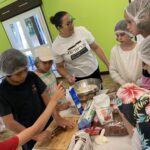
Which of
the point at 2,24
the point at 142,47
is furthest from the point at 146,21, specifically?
the point at 2,24

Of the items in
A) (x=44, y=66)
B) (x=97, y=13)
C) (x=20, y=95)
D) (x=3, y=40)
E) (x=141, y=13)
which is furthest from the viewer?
(x=3, y=40)

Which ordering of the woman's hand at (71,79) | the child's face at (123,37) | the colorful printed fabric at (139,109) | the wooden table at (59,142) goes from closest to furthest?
the colorful printed fabric at (139,109) < the wooden table at (59,142) < the child's face at (123,37) < the woman's hand at (71,79)

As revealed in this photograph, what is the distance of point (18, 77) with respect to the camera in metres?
1.48

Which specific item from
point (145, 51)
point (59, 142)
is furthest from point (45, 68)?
point (145, 51)

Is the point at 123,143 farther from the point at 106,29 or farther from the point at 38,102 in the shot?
the point at 106,29

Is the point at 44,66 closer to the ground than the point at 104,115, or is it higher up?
higher up

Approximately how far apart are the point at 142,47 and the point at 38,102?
873 millimetres

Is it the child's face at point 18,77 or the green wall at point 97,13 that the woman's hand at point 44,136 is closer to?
the child's face at point 18,77

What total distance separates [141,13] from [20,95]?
0.94 meters

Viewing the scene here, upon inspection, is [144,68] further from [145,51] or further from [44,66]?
[44,66]

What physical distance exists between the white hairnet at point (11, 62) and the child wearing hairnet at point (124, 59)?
2.55 feet

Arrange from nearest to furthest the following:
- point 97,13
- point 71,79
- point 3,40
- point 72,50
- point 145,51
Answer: point 145,51
point 71,79
point 72,50
point 97,13
point 3,40

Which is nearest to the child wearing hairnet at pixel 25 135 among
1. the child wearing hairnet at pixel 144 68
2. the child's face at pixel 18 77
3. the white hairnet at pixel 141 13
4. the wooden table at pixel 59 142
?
the wooden table at pixel 59 142

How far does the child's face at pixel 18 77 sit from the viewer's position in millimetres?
1476
